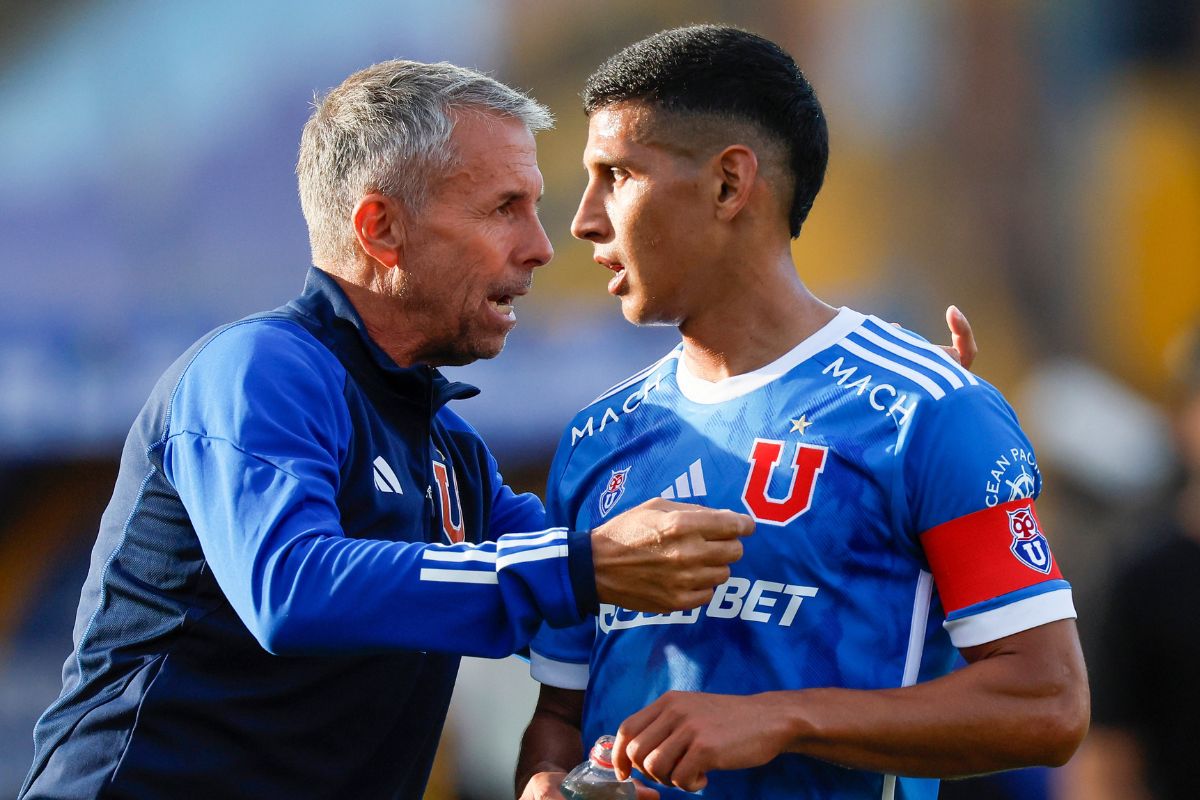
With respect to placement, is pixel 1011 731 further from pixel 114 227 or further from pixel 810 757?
pixel 114 227

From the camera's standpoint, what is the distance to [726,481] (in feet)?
8.40

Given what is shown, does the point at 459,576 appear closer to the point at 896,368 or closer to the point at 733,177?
the point at 896,368

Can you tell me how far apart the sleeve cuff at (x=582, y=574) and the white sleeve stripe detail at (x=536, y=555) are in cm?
1

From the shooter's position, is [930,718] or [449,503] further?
[449,503]

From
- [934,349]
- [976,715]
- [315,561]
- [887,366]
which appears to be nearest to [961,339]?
[934,349]

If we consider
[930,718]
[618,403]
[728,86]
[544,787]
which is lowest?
[544,787]

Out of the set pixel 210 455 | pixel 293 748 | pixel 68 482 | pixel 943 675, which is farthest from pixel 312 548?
pixel 68 482

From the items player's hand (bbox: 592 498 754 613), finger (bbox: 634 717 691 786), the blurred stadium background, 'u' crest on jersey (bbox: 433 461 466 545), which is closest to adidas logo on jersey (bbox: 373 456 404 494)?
'u' crest on jersey (bbox: 433 461 466 545)

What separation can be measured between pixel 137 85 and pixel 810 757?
191 inches

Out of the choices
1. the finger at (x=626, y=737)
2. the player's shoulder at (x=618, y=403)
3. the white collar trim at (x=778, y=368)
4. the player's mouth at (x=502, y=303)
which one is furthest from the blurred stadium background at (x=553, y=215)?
the finger at (x=626, y=737)

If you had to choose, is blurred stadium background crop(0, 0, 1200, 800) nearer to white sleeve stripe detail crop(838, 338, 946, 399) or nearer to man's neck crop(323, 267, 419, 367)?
man's neck crop(323, 267, 419, 367)

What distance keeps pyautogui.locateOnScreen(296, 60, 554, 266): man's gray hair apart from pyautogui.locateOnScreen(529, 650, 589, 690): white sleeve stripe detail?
102cm

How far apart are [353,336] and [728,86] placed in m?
0.95

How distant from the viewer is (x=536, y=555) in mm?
2320
